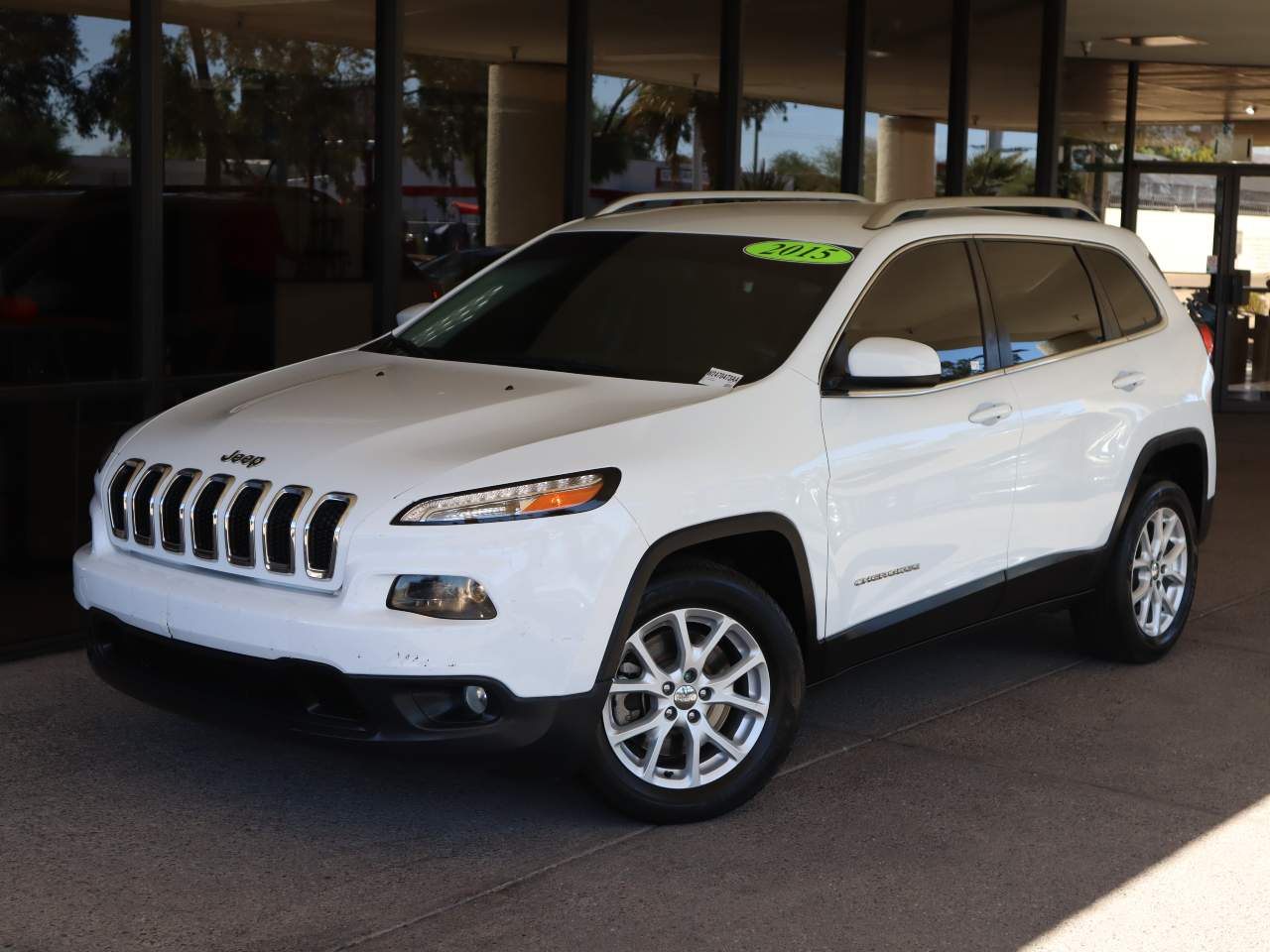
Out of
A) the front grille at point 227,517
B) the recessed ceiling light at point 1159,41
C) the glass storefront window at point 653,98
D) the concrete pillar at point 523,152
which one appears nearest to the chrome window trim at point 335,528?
the front grille at point 227,517

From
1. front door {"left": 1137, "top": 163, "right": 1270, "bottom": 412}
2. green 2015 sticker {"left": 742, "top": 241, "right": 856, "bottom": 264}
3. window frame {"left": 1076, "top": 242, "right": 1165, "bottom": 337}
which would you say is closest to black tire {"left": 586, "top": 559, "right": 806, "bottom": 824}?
green 2015 sticker {"left": 742, "top": 241, "right": 856, "bottom": 264}

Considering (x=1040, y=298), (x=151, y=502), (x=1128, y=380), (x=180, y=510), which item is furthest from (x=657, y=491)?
(x=1128, y=380)

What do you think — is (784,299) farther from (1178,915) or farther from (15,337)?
(15,337)

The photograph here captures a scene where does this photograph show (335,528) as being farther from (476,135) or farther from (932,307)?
(476,135)

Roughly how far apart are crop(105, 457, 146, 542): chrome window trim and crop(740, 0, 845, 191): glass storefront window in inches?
247

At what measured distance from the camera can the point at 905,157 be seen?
38.9ft

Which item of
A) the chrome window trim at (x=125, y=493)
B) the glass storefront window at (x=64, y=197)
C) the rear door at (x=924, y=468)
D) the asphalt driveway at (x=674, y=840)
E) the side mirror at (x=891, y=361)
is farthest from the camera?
the glass storefront window at (x=64, y=197)

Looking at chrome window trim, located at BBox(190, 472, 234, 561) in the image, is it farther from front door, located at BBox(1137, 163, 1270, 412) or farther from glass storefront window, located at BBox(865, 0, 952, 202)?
front door, located at BBox(1137, 163, 1270, 412)

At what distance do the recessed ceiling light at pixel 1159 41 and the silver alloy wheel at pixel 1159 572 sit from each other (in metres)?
9.36

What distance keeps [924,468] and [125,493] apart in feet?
8.08

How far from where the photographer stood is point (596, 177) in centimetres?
938

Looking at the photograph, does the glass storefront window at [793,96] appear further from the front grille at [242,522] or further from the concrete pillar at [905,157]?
the front grille at [242,522]

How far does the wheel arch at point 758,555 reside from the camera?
4.48 m

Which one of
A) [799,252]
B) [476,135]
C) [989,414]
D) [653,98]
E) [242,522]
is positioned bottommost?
[242,522]
